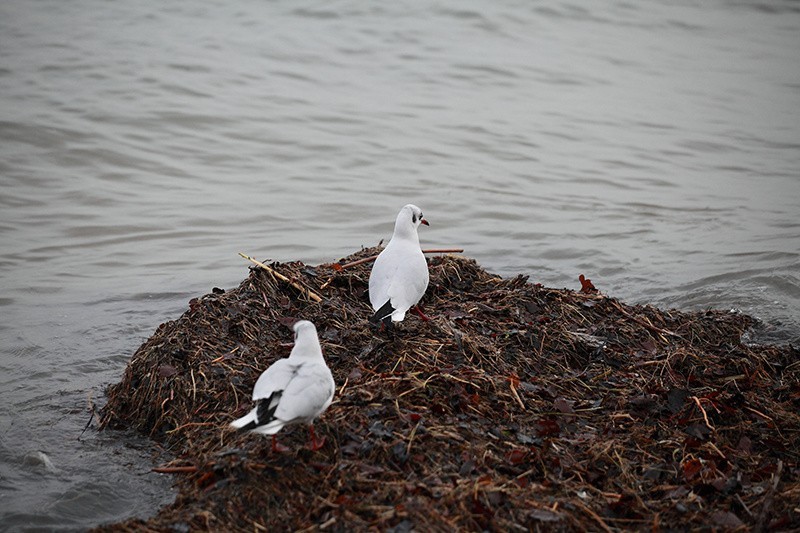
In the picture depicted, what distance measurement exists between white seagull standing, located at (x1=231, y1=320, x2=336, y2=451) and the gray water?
1.00m

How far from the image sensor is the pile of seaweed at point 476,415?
358 cm

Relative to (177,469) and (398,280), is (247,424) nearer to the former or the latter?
(177,469)

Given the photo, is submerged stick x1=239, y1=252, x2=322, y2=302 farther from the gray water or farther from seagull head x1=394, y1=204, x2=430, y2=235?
the gray water

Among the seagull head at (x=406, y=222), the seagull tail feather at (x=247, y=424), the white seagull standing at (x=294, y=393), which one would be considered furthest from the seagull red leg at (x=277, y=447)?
the seagull head at (x=406, y=222)

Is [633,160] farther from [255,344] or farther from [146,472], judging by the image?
[146,472]

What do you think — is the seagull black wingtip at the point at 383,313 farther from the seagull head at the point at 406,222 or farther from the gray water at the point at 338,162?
the gray water at the point at 338,162

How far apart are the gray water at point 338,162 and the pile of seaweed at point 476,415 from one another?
2.10 feet

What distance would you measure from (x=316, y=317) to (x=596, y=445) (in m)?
2.02

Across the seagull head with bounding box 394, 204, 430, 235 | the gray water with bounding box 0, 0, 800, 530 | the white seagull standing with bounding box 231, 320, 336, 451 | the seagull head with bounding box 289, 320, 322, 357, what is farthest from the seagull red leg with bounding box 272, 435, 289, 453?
the seagull head with bounding box 394, 204, 430, 235

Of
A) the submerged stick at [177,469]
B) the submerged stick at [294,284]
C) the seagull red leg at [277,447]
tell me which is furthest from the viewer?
the submerged stick at [294,284]

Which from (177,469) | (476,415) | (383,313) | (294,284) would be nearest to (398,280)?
(383,313)

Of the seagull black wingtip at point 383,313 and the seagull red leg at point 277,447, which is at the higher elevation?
the seagull black wingtip at point 383,313

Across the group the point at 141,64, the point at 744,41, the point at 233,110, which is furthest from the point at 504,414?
the point at 744,41

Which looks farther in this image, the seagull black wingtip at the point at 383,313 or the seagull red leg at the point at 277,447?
the seagull black wingtip at the point at 383,313
